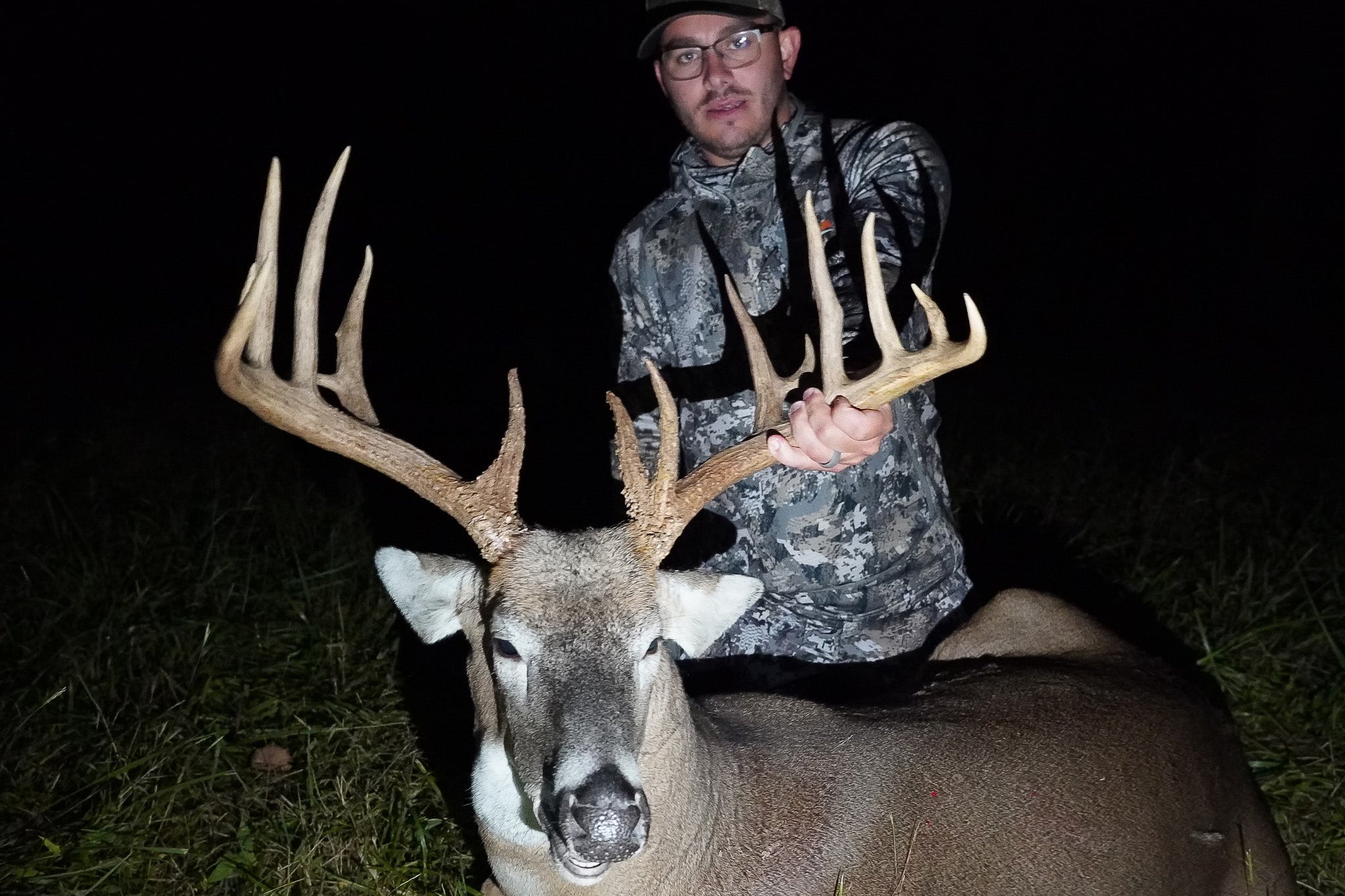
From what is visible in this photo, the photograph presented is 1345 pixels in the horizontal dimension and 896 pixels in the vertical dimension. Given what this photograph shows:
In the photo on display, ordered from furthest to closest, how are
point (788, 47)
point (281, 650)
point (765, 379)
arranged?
point (281, 650)
point (788, 47)
point (765, 379)

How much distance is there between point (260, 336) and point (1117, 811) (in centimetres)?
237

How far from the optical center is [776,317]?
412cm

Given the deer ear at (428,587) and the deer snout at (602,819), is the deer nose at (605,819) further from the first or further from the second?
the deer ear at (428,587)

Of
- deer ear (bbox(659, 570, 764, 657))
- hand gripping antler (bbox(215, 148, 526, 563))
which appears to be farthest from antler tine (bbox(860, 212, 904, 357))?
hand gripping antler (bbox(215, 148, 526, 563))

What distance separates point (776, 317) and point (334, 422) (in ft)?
5.92

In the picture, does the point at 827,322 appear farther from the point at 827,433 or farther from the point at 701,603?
the point at 701,603

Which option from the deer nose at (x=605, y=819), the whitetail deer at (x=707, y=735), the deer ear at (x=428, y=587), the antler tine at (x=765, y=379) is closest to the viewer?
the deer nose at (x=605, y=819)

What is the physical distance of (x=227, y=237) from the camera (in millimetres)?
12484

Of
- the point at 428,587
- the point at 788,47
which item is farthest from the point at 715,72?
the point at 428,587

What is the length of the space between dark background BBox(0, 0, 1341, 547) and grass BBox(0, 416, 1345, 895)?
918 millimetres

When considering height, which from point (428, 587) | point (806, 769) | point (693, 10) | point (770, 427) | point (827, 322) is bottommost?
point (806, 769)

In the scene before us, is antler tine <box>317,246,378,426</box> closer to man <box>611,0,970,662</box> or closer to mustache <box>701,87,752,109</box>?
man <box>611,0,970,662</box>

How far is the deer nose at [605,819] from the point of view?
2.30 m

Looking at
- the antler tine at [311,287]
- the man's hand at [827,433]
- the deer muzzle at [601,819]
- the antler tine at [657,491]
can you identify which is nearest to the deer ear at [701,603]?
the antler tine at [657,491]
